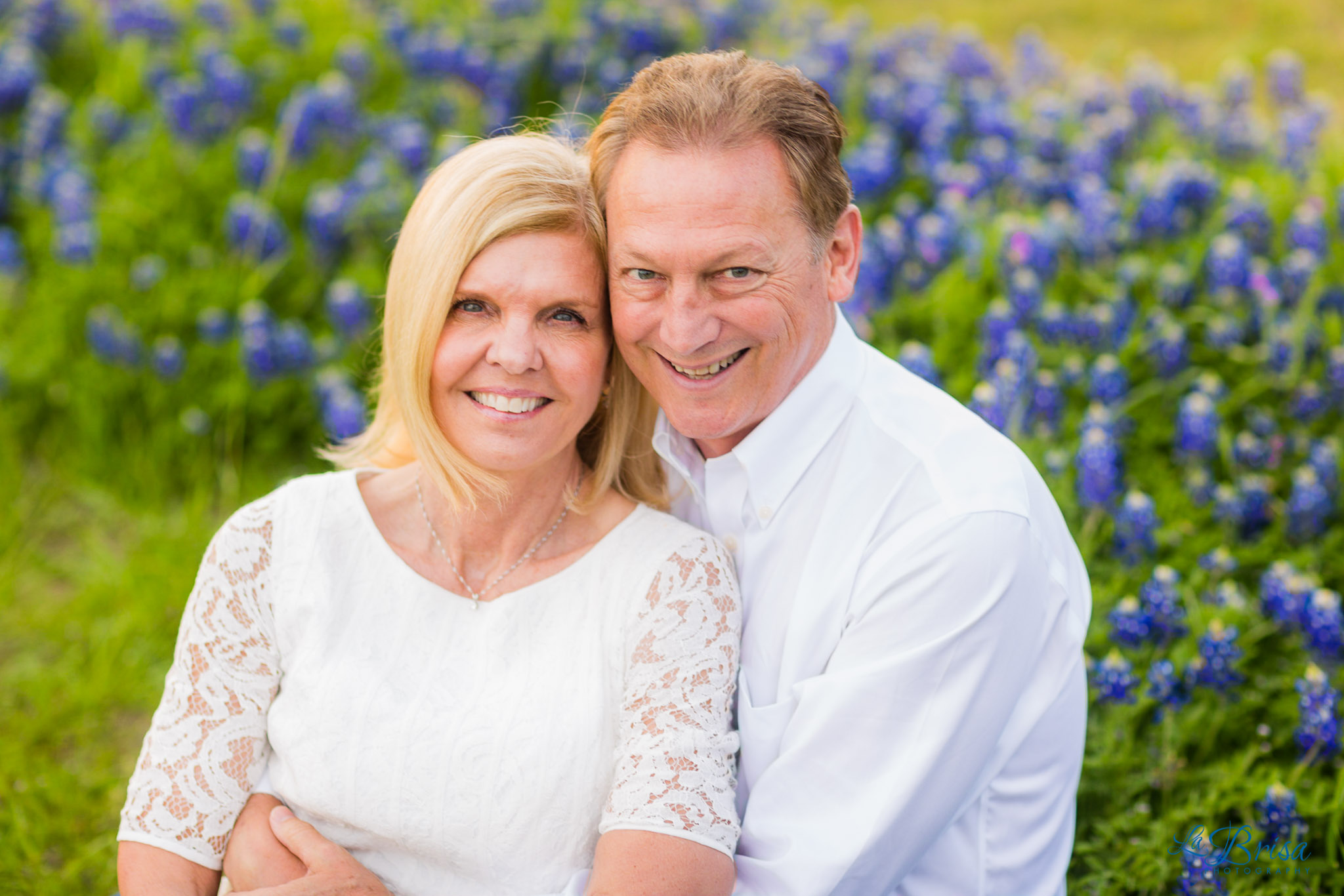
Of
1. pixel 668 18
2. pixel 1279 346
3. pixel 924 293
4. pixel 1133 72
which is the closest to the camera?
pixel 1279 346

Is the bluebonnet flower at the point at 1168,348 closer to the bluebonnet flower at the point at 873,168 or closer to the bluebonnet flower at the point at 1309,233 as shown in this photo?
the bluebonnet flower at the point at 1309,233

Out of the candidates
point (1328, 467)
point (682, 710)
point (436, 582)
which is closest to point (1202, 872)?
point (682, 710)

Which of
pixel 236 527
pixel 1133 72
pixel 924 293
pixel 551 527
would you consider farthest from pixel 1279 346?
pixel 236 527

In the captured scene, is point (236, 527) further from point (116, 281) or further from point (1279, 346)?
point (1279, 346)

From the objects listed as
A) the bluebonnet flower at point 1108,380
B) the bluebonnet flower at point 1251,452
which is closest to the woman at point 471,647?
the bluebonnet flower at point 1108,380

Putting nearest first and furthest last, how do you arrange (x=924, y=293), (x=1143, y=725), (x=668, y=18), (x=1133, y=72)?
(x=1143, y=725) < (x=924, y=293) < (x=1133, y=72) < (x=668, y=18)

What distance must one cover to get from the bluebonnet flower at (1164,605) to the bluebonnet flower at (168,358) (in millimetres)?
3430

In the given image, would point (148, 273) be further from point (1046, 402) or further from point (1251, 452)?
point (1251, 452)

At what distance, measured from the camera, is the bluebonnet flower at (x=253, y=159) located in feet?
16.4

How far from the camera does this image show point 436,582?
249cm

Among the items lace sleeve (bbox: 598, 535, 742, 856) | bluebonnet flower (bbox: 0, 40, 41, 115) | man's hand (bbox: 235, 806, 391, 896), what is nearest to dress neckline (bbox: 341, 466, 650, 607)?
lace sleeve (bbox: 598, 535, 742, 856)

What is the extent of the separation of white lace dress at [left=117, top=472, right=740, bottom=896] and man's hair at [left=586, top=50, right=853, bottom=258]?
73cm

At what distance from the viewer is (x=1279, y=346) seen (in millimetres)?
3906

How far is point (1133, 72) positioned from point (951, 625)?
4281 mm
